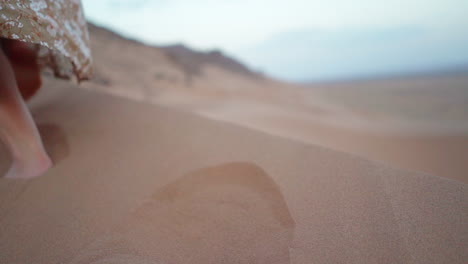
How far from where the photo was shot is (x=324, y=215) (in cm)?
113

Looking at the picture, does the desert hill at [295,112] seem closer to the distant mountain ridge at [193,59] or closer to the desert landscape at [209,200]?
the distant mountain ridge at [193,59]

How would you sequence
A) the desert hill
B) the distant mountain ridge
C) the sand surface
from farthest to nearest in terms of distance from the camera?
the distant mountain ridge
the desert hill
the sand surface

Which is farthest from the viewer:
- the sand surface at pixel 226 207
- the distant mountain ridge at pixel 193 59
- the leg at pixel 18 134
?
the distant mountain ridge at pixel 193 59

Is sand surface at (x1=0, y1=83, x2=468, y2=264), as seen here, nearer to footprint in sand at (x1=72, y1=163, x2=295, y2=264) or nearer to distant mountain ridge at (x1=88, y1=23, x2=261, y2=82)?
footprint in sand at (x1=72, y1=163, x2=295, y2=264)

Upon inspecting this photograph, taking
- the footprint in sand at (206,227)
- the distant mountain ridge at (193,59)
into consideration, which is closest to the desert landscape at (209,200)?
the footprint in sand at (206,227)

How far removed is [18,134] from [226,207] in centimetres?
125

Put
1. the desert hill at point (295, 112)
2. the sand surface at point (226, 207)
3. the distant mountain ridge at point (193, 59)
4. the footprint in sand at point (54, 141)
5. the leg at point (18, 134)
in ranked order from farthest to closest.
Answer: the distant mountain ridge at point (193, 59), the desert hill at point (295, 112), the footprint in sand at point (54, 141), the leg at point (18, 134), the sand surface at point (226, 207)

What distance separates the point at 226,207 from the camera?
3.95ft

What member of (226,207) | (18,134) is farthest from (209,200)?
(18,134)

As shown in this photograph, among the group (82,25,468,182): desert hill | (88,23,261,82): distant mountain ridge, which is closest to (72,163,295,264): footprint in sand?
(82,25,468,182): desert hill

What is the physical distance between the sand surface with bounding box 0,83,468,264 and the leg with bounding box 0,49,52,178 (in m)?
0.09

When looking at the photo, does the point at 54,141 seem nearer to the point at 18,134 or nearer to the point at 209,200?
the point at 18,134

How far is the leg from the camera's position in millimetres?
1377

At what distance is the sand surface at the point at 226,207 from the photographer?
1.01 m
